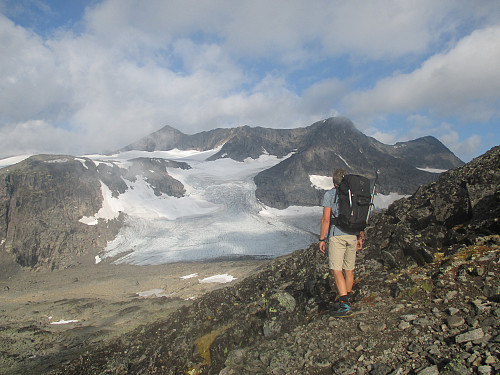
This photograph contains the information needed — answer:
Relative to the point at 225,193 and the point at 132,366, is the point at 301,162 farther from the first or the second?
the point at 132,366

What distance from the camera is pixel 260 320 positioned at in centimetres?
713

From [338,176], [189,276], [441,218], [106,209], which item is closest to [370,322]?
[338,176]

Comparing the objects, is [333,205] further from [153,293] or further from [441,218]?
[153,293]

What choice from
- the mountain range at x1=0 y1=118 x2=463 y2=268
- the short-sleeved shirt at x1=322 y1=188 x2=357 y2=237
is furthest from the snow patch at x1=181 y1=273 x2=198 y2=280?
the short-sleeved shirt at x1=322 y1=188 x2=357 y2=237

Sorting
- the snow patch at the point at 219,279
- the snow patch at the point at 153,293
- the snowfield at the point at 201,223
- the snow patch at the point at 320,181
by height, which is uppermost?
the snow patch at the point at 320,181

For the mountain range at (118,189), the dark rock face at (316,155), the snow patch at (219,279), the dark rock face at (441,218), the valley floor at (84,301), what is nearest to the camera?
the dark rock face at (441,218)

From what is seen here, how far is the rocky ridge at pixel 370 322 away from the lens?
13.9 feet

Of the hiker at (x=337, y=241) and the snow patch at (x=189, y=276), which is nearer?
the hiker at (x=337, y=241)

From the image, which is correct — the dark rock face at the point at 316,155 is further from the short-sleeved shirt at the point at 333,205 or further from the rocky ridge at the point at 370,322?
the short-sleeved shirt at the point at 333,205

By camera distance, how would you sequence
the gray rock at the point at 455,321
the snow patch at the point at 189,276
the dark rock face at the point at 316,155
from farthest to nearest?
the dark rock face at the point at 316,155, the snow patch at the point at 189,276, the gray rock at the point at 455,321

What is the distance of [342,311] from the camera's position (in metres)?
5.55

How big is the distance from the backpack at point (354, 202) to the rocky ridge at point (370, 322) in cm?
156

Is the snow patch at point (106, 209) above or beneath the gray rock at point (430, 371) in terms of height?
above

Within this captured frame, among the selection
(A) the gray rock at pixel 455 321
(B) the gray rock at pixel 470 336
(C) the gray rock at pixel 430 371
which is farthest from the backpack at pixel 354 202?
(C) the gray rock at pixel 430 371
